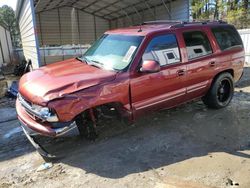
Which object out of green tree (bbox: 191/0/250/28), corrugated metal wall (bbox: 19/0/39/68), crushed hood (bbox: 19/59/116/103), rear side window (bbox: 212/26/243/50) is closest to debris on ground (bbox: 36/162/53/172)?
crushed hood (bbox: 19/59/116/103)

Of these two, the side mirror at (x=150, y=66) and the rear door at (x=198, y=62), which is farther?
the rear door at (x=198, y=62)

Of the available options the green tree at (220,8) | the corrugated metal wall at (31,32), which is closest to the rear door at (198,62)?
the corrugated metal wall at (31,32)

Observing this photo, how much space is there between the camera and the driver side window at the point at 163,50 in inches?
182

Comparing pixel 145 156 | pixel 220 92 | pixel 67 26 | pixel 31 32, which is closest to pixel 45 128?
pixel 145 156

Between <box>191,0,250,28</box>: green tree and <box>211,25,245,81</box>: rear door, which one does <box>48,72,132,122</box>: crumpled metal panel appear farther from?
<box>191,0,250,28</box>: green tree

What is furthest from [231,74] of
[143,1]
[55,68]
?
[143,1]

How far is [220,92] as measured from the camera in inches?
243

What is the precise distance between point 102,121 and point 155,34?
194 centimetres

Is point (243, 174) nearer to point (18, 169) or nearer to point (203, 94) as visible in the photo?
point (203, 94)

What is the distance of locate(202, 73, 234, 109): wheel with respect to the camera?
5887mm

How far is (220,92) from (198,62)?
1.25 meters

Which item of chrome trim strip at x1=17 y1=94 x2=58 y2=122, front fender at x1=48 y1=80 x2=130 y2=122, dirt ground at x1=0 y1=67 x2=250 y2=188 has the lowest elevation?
dirt ground at x1=0 y1=67 x2=250 y2=188

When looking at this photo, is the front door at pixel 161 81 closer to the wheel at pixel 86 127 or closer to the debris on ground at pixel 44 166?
the wheel at pixel 86 127

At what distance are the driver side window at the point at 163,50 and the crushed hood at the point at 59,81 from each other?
2.72ft
